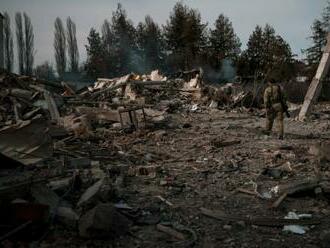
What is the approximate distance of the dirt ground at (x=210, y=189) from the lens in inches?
191

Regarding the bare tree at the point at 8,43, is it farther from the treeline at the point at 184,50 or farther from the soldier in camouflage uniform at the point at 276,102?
the soldier in camouflage uniform at the point at 276,102

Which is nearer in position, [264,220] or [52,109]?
[264,220]

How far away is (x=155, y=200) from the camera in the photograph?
6.16 m

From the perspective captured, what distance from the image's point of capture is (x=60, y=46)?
5466 cm

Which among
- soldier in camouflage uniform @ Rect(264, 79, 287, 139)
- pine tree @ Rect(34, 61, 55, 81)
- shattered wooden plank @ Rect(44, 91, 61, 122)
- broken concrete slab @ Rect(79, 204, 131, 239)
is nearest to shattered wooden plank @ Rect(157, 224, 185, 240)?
broken concrete slab @ Rect(79, 204, 131, 239)

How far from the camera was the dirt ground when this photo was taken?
4840mm

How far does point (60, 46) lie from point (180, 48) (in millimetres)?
17785

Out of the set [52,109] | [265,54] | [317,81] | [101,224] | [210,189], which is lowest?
[210,189]

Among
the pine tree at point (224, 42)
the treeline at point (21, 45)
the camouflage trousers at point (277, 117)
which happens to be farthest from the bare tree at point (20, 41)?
the camouflage trousers at point (277, 117)

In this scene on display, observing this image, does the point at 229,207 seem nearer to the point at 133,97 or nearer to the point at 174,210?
the point at 174,210

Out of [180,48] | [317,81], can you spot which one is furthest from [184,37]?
[317,81]

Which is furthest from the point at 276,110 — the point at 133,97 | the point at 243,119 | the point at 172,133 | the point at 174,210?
the point at 133,97

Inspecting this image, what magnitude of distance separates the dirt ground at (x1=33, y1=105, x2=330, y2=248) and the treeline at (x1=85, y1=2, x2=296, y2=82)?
28.3m

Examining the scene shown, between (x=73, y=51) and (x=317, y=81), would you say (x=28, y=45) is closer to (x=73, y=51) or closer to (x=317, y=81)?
(x=73, y=51)
